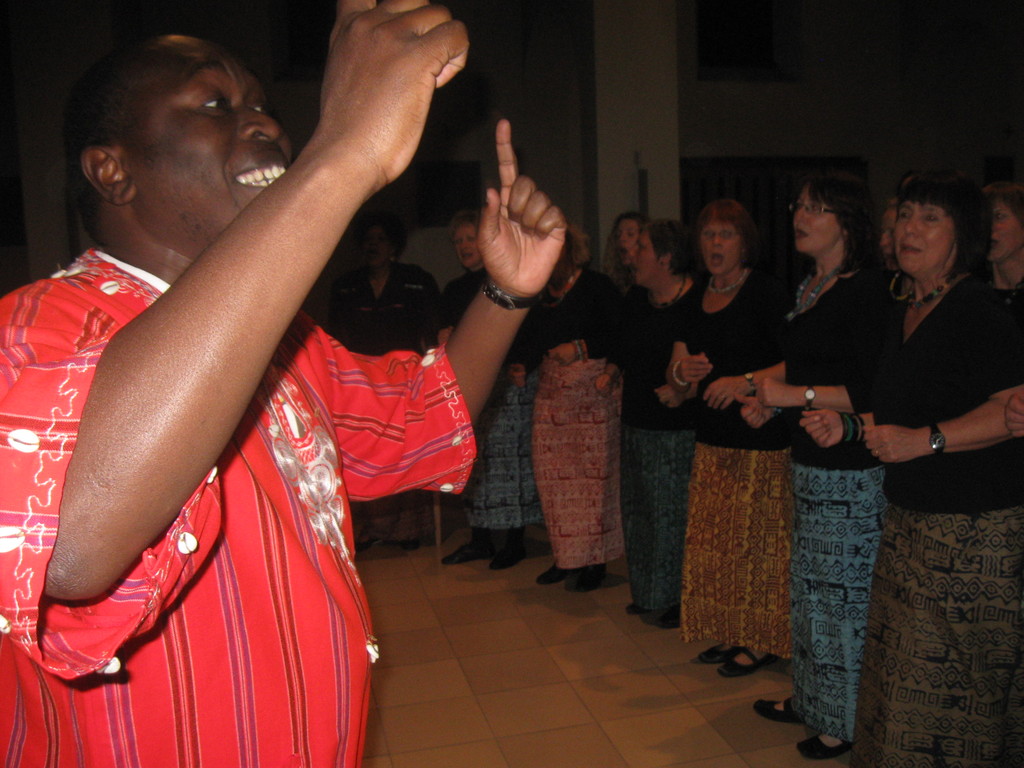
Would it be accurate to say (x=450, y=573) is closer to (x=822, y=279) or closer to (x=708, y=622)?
(x=708, y=622)

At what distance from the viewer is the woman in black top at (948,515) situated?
76.0 inches

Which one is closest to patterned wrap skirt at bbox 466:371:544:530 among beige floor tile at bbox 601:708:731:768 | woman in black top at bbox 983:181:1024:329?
beige floor tile at bbox 601:708:731:768

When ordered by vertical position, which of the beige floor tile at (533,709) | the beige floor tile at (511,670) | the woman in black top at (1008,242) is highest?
the woman in black top at (1008,242)

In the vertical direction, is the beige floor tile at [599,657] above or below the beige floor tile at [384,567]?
below

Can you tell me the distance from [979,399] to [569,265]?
2.19 m

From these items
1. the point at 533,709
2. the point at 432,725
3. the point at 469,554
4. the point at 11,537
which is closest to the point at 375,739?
the point at 432,725

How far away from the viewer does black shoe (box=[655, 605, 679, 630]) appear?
3432mm

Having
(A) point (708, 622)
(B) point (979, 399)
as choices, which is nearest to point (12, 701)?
(B) point (979, 399)

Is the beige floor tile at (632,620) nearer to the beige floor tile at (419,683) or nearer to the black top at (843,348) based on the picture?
the beige floor tile at (419,683)

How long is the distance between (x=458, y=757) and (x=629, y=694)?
0.66m

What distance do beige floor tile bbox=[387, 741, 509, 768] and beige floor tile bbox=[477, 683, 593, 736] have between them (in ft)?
0.34

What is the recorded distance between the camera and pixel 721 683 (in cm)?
295

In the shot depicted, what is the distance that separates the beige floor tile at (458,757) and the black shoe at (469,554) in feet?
5.75

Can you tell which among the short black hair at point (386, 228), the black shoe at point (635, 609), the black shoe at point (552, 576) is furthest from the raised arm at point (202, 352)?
the short black hair at point (386, 228)
